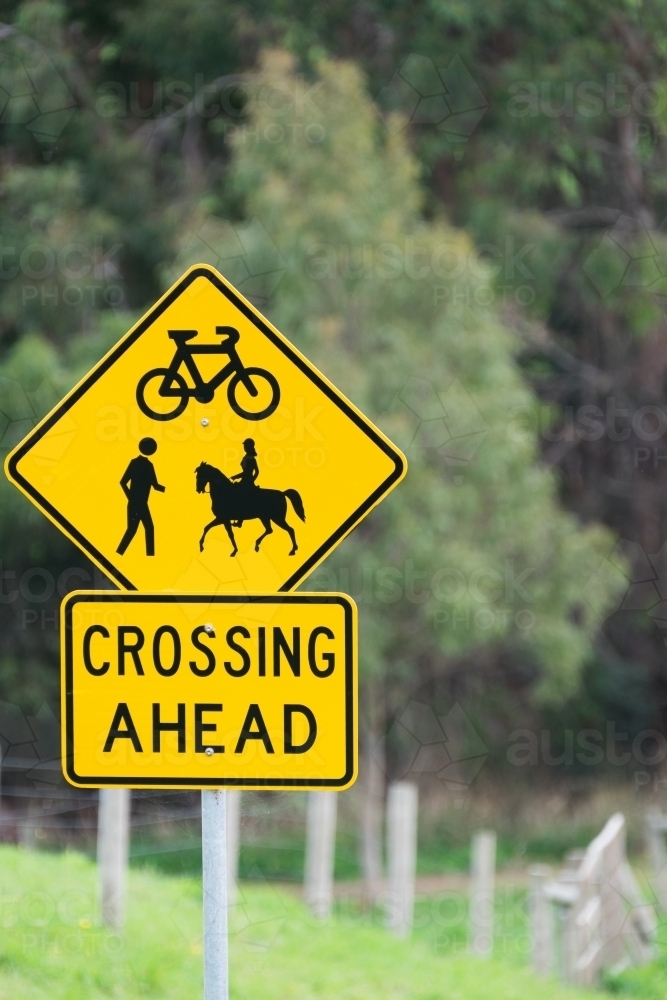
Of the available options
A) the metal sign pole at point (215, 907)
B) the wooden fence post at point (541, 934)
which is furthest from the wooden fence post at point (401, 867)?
the metal sign pole at point (215, 907)

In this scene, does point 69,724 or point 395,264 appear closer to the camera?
point 69,724

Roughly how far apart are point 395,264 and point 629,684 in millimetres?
9244

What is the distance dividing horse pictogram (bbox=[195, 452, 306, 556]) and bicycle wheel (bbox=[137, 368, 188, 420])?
0.14 m

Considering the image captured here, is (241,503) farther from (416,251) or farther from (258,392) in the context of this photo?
(416,251)

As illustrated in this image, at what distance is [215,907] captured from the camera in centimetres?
284

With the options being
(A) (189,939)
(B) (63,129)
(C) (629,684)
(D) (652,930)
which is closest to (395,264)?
(B) (63,129)

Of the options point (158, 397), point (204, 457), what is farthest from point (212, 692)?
point (158, 397)

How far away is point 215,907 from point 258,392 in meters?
1.14

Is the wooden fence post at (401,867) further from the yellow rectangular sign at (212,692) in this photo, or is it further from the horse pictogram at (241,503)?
the horse pictogram at (241,503)

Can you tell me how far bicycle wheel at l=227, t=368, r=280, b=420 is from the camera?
10.0 feet

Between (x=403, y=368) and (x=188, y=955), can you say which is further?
(x=403, y=368)

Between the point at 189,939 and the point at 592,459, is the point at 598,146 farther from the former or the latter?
the point at 189,939

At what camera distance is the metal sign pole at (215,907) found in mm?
2834

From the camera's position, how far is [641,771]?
62.7 feet
